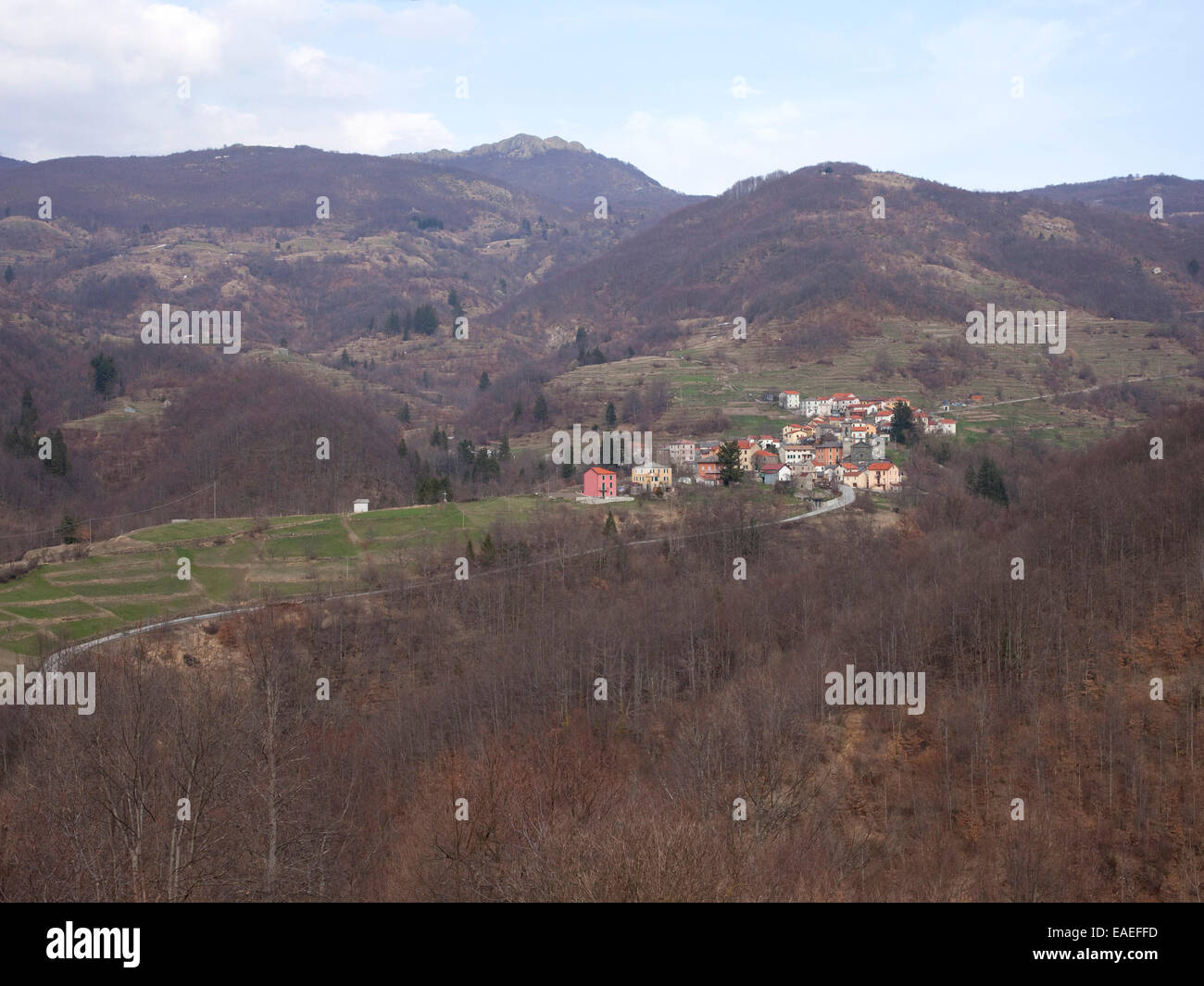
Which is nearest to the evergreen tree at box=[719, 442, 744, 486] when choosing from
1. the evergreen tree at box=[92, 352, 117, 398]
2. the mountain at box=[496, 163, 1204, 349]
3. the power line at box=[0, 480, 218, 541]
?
the power line at box=[0, 480, 218, 541]

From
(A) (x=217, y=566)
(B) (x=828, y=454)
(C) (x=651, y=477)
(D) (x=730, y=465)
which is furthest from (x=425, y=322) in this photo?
(A) (x=217, y=566)

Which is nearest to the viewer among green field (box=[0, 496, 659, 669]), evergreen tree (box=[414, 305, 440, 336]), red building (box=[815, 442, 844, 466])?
green field (box=[0, 496, 659, 669])

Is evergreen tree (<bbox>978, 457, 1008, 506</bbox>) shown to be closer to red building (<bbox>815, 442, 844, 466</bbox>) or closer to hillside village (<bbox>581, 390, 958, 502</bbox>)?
hillside village (<bbox>581, 390, 958, 502</bbox>)

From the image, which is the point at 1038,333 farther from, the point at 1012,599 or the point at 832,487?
the point at 1012,599

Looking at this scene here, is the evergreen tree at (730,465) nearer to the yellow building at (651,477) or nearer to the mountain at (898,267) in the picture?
the yellow building at (651,477)

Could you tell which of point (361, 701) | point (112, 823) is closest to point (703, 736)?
point (112, 823)

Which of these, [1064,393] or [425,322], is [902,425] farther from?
[425,322]

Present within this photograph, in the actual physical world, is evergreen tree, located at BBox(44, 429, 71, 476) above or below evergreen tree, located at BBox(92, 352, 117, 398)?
below
